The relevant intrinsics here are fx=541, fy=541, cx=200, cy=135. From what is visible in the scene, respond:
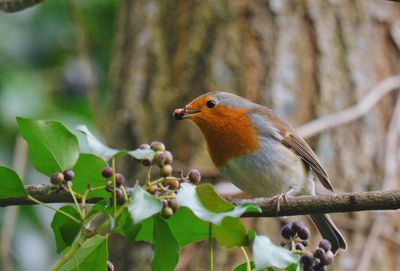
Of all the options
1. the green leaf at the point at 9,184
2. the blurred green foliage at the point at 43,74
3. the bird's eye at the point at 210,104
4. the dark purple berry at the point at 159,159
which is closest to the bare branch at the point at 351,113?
the bird's eye at the point at 210,104

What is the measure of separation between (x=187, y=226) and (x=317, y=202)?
1.33 feet

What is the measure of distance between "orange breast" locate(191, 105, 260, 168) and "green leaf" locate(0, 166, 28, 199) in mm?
1647

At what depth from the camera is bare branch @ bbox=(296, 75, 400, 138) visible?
381 centimetres

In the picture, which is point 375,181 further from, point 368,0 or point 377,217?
point 368,0

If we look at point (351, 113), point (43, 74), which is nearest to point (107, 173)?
point (351, 113)

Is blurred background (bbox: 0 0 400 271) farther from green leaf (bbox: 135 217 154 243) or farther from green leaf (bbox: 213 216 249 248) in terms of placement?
green leaf (bbox: 213 216 249 248)

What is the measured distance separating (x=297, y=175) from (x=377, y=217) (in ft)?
3.24

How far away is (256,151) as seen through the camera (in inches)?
117

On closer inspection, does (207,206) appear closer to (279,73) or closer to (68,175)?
(68,175)

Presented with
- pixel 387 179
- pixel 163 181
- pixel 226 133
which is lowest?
pixel 387 179

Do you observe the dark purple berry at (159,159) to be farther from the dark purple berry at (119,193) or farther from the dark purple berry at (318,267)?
the dark purple berry at (318,267)

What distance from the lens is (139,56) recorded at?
4.43 m

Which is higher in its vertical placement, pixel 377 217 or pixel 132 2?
pixel 132 2

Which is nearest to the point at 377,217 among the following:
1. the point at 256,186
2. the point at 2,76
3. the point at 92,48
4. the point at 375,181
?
the point at 375,181
